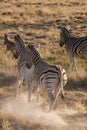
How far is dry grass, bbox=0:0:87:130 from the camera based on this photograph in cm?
1057

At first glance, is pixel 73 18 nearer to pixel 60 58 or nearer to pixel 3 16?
pixel 3 16

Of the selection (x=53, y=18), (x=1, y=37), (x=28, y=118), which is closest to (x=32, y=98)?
(x=28, y=118)

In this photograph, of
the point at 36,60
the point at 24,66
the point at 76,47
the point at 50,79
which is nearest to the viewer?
the point at 50,79

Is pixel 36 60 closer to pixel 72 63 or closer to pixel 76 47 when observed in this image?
pixel 72 63

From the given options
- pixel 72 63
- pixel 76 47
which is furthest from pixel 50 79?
pixel 76 47

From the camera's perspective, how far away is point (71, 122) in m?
9.64

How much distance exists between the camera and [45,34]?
70.8 feet

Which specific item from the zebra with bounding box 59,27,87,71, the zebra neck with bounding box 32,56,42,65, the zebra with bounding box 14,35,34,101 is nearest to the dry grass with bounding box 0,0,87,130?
the zebra with bounding box 59,27,87,71

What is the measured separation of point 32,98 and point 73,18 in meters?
16.2

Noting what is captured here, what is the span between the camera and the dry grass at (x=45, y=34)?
34.7 ft

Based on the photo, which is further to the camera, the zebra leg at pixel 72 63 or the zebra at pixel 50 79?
the zebra leg at pixel 72 63

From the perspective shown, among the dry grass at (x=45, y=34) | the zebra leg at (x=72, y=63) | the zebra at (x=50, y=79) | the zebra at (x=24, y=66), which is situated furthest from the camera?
the zebra leg at (x=72, y=63)

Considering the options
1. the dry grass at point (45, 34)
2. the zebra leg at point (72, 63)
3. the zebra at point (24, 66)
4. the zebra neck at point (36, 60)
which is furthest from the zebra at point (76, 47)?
the zebra neck at point (36, 60)

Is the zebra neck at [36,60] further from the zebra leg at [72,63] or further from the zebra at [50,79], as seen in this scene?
the zebra leg at [72,63]
